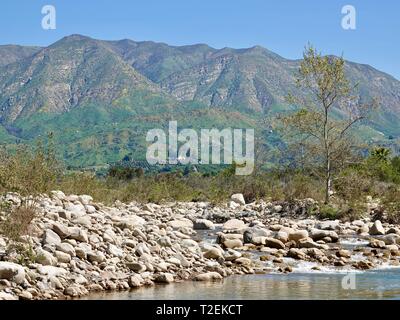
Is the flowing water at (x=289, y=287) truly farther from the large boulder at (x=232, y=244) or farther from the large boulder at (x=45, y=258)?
the large boulder at (x=232, y=244)

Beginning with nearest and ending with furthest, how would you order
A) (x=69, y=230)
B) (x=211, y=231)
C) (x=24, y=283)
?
(x=24, y=283) < (x=69, y=230) < (x=211, y=231)

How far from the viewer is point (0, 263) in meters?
12.1

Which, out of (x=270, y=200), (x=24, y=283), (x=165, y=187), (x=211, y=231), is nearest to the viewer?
(x=24, y=283)

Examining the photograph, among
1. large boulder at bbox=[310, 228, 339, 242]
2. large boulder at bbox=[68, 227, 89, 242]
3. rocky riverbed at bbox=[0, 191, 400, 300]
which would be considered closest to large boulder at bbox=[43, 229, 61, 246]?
rocky riverbed at bbox=[0, 191, 400, 300]

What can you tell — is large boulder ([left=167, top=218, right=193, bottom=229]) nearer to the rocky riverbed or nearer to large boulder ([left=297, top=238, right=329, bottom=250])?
the rocky riverbed

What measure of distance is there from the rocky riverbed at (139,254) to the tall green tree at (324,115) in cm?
868

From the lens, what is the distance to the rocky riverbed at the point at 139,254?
42.3 feet

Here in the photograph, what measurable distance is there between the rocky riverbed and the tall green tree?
8.68m

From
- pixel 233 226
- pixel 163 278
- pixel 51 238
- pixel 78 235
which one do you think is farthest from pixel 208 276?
pixel 233 226

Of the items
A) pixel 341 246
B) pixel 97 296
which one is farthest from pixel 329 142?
pixel 97 296

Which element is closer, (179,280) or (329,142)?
(179,280)

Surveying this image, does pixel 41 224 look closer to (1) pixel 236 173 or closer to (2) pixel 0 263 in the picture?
(2) pixel 0 263

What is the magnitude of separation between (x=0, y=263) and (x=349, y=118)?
26.8 m

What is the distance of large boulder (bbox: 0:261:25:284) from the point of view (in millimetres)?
11898
